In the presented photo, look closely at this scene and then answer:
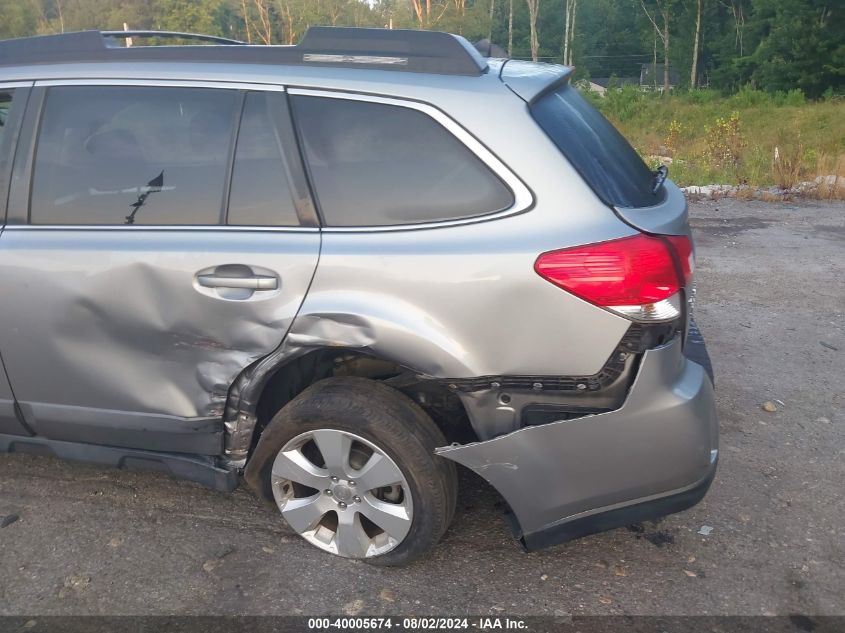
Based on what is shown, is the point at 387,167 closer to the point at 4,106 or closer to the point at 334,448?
the point at 334,448

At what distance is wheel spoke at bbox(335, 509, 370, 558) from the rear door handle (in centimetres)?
91

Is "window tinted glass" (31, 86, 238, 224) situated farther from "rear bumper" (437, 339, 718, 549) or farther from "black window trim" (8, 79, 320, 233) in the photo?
"rear bumper" (437, 339, 718, 549)

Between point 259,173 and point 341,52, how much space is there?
0.55 metres

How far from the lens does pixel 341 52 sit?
2.88 meters

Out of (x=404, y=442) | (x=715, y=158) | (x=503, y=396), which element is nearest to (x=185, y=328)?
(x=404, y=442)

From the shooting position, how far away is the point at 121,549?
3107mm

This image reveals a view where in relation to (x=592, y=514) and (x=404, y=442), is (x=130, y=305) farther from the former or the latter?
(x=592, y=514)

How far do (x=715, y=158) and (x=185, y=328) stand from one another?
1337cm

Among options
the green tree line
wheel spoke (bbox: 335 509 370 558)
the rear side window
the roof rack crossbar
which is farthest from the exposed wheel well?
the green tree line

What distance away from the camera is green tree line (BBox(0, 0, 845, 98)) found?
3803 centimetres

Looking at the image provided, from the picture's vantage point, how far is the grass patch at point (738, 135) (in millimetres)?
11406

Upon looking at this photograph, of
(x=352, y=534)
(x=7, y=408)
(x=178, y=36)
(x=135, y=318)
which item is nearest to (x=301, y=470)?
(x=352, y=534)

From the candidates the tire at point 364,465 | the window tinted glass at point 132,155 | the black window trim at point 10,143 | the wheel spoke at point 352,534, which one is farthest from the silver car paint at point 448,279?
the wheel spoke at point 352,534

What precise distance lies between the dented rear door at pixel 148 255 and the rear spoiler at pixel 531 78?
83cm
